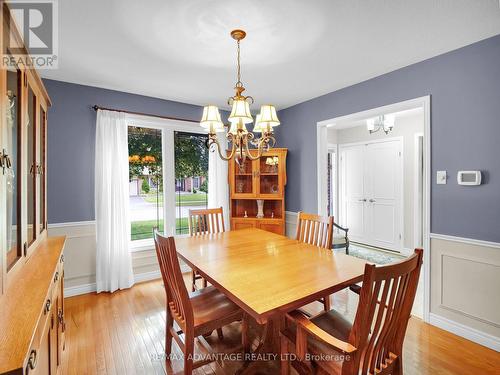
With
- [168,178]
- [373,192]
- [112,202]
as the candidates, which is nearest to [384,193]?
[373,192]

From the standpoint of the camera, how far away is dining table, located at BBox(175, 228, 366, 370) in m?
1.28

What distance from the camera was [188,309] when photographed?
5.04 feet

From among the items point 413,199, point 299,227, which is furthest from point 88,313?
point 413,199

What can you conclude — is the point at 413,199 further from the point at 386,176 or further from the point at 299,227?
the point at 299,227

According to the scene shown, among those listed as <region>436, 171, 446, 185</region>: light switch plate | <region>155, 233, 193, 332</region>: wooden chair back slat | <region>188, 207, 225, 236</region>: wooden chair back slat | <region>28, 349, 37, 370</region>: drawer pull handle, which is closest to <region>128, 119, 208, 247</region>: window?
<region>188, 207, 225, 236</region>: wooden chair back slat

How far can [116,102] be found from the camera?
3264mm

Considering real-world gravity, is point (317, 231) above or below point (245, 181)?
below

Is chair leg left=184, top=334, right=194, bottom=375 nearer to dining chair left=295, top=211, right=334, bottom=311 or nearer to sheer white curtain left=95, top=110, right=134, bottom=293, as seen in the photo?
dining chair left=295, top=211, right=334, bottom=311

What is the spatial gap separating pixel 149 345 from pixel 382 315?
1.91 metres

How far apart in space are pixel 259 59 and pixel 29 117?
1870 millimetres

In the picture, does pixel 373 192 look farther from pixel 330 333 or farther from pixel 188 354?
pixel 188 354

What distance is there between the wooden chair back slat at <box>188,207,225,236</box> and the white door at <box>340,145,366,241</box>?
337cm

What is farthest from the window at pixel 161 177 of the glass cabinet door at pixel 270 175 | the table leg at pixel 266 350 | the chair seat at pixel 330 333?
the chair seat at pixel 330 333

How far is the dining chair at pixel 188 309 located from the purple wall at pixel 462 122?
2.10m
